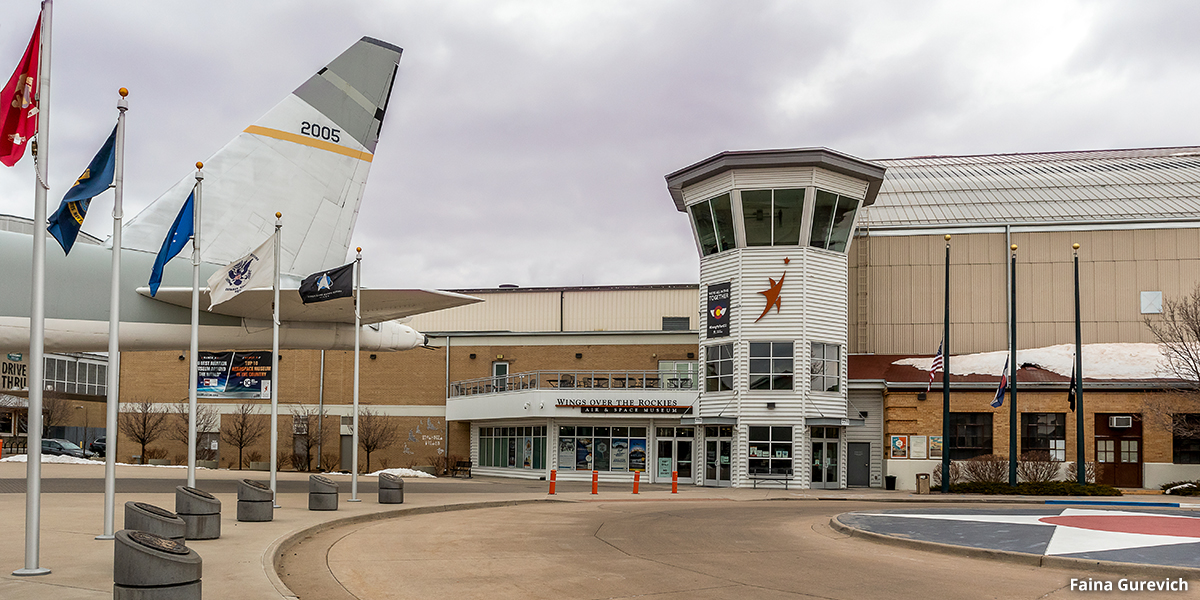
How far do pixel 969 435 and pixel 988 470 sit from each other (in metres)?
2.93

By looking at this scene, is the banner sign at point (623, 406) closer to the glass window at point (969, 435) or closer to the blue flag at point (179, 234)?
the glass window at point (969, 435)

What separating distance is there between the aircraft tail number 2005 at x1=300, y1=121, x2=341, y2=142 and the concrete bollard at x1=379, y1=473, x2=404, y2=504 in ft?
30.3

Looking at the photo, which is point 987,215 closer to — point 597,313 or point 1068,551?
Answer: point 597,313

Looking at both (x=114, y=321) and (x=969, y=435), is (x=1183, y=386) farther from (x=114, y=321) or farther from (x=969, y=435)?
(x=114, y=321)

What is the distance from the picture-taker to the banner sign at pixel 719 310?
41.2 m

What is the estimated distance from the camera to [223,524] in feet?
55.9

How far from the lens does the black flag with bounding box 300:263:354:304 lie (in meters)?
22.0

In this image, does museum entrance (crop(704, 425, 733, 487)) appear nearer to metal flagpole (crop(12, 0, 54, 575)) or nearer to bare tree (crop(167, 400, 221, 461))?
bare tree (crop(167, 400, 221, 461))

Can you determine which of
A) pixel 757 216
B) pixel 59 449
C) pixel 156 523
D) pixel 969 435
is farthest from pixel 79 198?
pixel 59 449

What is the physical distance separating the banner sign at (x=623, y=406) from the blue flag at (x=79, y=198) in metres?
31.8

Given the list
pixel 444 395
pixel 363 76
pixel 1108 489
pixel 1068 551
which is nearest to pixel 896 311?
pixel 1108 489

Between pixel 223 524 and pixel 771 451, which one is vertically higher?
pixel 223 524

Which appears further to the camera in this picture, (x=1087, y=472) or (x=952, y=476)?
(x=952, y=476)

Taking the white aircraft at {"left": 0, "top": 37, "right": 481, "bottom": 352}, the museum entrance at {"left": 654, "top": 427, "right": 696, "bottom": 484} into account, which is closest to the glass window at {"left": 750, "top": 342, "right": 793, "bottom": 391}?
the museum entrance at {"left": 654, "top": 427, "right": 696, "bottom": 484}
